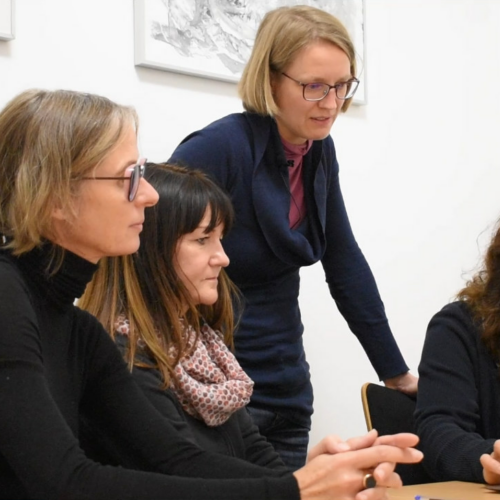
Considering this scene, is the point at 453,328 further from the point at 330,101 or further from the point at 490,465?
the point at 330,101

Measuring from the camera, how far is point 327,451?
1.27m

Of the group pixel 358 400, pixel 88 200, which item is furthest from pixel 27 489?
pixel 358 400

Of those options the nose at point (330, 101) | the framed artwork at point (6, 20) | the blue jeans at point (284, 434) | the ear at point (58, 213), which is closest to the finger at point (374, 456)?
the ear at point (58, 213)

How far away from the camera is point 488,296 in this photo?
6.32 ft

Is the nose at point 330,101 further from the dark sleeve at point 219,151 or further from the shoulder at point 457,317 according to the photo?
the shoulder at point 457,317

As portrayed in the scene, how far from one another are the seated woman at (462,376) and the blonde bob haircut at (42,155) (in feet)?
3.12

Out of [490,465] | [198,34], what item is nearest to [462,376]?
[490,465]

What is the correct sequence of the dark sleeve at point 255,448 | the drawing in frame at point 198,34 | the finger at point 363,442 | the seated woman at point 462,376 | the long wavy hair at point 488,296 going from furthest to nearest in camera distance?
the drawing in frame at point 198,34 < the long wavy hair at point 488,296 < the seated woman at point 462,376 < the dark sleeve at point 255,448 < the finger at point 363,442

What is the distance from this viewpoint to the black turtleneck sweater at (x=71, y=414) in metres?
1.03

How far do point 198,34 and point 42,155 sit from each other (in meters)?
1.45

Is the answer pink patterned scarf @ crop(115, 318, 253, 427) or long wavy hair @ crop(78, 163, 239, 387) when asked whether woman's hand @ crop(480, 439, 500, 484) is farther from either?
long wavy hair @ crop(78, 163, 239, 387)

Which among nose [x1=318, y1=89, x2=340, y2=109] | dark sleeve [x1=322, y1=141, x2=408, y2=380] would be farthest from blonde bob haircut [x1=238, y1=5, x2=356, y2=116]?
dark sleeve [x1=322, y1=141, x2=408, y2=380]

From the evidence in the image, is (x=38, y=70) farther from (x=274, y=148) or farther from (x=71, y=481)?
(x=71, y=481)

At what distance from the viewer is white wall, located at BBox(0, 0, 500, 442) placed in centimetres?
249
